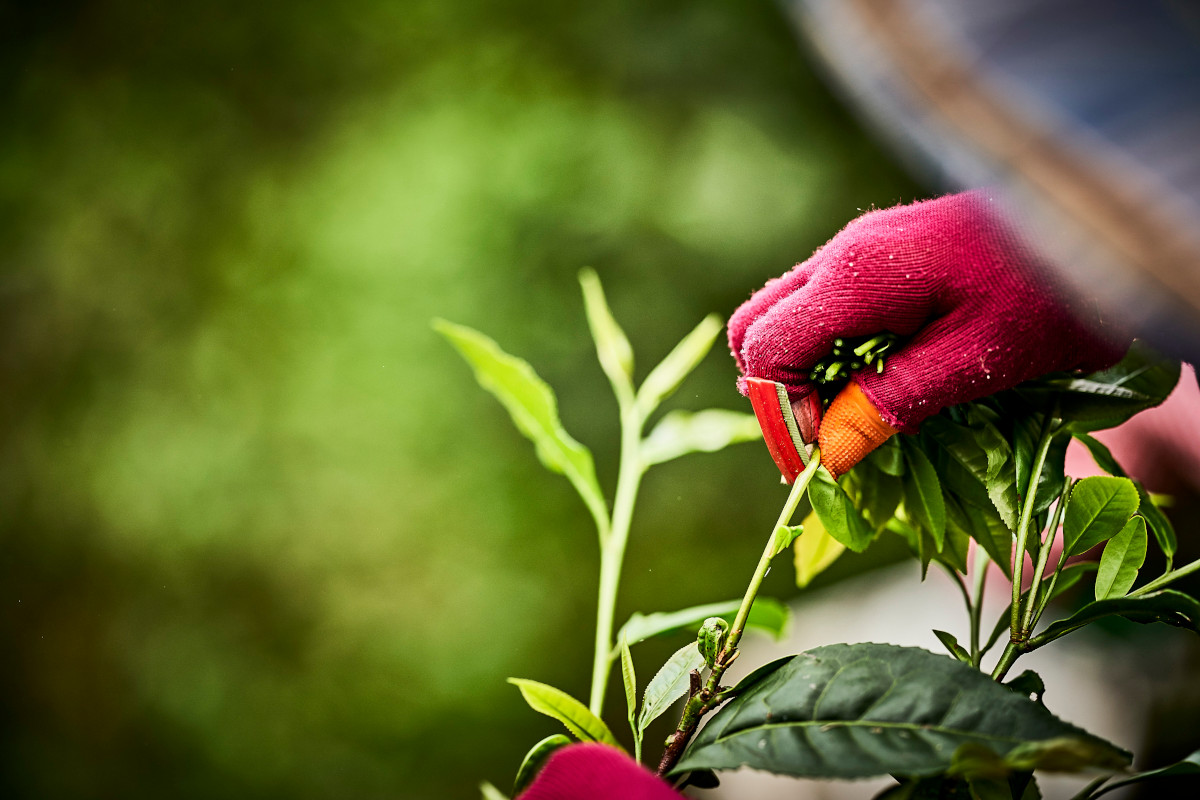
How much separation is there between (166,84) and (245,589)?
3.53 feet

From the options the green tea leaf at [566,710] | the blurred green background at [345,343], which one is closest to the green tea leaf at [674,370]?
the green tea leaf at [566,710]

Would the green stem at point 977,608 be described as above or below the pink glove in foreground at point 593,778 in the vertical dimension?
below

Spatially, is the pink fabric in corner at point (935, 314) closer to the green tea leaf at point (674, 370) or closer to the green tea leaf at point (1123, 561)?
the green tea leaf at point (1123, 561)

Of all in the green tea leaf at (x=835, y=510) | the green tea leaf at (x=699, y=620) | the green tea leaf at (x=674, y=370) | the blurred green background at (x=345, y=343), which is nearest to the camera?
the green tea leaf at (x=835, y=510)

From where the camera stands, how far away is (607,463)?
5.46 ft

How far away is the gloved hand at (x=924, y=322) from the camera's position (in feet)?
1.21

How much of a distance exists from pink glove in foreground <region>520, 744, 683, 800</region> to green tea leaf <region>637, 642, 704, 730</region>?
0.06 metres

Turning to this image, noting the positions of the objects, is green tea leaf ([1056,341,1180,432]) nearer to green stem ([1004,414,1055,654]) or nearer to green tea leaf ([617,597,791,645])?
green stem ([1004,414,1055,654])

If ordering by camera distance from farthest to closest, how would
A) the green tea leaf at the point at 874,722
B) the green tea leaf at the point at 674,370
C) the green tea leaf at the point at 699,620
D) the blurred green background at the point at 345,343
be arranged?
1. the blurred green background at the point at 345,343
2. the green tea leaf at the point at 674,370
3. the green tea leaf at the point at 699,620
4. the green tea leaf at the point at 874,722

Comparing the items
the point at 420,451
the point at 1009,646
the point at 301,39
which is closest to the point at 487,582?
the point at 420,451

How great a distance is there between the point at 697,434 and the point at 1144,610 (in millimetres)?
303

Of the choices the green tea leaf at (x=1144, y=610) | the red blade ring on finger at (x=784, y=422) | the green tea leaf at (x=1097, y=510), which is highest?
the red blade ring on finger at (x=784, y=422)

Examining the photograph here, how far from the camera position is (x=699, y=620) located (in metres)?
0.52

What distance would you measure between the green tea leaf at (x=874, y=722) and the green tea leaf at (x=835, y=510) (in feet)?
A: 0.21
